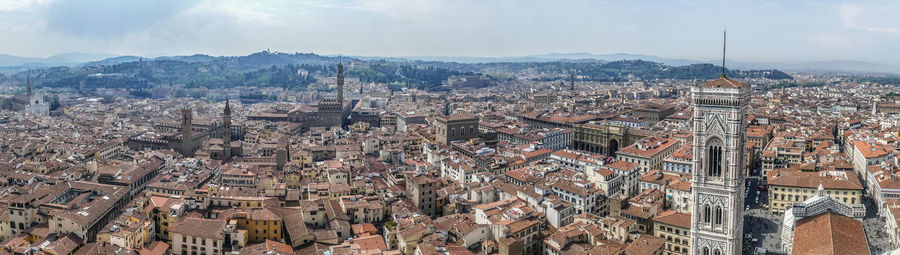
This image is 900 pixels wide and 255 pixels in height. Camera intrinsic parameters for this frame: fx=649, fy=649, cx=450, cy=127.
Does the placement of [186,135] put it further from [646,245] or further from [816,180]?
[816,180]

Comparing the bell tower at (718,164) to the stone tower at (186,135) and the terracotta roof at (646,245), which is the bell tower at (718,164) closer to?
the terracotta roof at (646,245)

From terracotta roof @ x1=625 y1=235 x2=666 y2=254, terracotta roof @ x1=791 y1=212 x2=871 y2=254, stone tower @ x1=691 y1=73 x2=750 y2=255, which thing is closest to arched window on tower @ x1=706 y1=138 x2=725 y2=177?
stone tower @ x1=691 y1=73 x2=750 y2=255

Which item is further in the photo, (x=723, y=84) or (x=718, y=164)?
(x=718, y=164)

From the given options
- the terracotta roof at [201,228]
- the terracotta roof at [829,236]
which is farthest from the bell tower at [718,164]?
the terracotta roof at [201,228]

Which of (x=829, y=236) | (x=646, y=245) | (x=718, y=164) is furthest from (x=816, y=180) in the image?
(x=718, y=164)

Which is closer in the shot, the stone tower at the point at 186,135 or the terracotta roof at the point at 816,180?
the terracotta roof at the point at 816,180

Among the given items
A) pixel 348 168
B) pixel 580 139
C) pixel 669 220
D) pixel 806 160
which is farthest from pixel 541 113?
pixel 669 220

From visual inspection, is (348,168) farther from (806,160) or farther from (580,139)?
(806,160)
